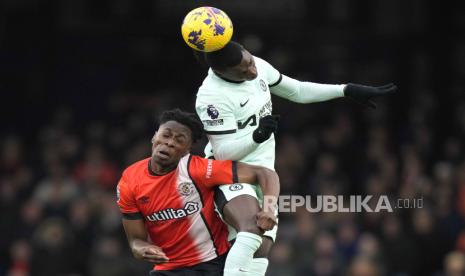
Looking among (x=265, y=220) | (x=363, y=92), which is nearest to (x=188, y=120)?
(x=265, y=220)

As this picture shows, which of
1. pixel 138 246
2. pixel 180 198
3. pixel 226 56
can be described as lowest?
pixel 138 246

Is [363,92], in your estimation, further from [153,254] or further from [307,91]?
[153,254]

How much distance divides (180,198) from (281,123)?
894 cm

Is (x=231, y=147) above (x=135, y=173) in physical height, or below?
above

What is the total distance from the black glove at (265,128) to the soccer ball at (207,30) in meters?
0.65

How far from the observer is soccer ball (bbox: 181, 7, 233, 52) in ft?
26.3

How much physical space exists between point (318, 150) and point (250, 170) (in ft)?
25.9

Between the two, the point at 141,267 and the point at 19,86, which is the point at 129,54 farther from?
the point at 141,267

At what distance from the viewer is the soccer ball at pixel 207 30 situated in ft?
26.3

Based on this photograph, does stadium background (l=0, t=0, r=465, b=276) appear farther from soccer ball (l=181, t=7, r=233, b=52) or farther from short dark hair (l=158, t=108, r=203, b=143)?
soccer ball (l=181, t=7, r=233, b=52)

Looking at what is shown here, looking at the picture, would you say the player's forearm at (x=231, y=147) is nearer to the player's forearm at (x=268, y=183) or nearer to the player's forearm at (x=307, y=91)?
the player's forearm at (x=268, y=183)

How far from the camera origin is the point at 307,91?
357 inches

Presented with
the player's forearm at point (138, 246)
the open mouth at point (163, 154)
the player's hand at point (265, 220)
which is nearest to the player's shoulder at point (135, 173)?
the open mouth at point (163, 154)

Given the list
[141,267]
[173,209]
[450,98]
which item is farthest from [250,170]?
[450,98]
